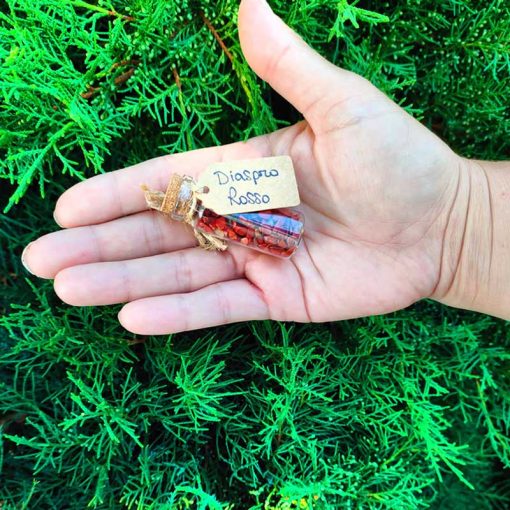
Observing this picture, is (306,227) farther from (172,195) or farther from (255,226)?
(172,195)

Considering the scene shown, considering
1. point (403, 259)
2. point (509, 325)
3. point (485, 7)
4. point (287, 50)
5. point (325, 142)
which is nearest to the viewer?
point (287, 50)

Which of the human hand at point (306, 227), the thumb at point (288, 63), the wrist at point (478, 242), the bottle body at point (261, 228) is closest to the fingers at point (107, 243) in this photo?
the human hand at point (306, 227)

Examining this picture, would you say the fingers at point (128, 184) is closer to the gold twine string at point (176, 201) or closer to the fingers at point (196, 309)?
the gold twine string at point (176, 201)

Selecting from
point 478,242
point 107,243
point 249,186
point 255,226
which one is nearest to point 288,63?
point 249,186

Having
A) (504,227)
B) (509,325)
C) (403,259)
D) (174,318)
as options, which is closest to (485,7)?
(504,227)

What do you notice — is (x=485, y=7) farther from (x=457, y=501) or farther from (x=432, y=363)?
(x=457, y=501)

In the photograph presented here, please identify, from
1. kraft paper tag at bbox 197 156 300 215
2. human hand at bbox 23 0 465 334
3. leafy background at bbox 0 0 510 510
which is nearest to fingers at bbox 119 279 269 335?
human hand at bbox 23 0 465 334

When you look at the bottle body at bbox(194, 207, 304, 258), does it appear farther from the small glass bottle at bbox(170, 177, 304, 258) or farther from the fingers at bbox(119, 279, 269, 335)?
the fingers at bbox(119, 279, 269, 335)
